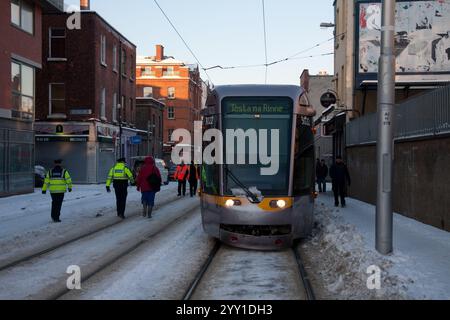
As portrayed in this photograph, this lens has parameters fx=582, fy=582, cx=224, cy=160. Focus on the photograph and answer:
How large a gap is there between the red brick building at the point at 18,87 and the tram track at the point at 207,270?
15.0 metres

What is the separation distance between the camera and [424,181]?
1395 centimetres

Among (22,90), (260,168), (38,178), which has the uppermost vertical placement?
(22,90)

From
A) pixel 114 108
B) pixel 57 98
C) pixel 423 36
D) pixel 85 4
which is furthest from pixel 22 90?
pixel 85 4

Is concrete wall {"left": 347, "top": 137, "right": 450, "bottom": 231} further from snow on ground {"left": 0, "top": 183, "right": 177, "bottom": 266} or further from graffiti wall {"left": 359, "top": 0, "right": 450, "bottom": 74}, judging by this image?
graffiti wall {"left": 359, "top": 0, "right": 450, "bottom": 74}

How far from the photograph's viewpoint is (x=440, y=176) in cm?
1271

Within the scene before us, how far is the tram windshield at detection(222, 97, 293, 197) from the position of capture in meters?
10.3

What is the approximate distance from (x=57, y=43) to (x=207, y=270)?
30541 mm

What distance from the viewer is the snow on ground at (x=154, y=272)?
22.7 feet

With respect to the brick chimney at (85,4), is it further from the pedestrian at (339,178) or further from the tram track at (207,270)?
the tram track at (207,270)

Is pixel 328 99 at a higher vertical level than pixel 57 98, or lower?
lower

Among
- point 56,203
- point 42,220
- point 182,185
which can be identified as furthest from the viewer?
point 182,185

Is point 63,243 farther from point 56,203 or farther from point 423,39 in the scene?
point 423,39

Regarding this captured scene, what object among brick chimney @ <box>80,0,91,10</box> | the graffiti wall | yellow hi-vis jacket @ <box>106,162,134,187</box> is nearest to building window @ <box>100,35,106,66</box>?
brick chimney @ <box>80,0,91,10</box>

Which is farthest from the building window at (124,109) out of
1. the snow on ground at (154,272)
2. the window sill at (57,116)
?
the snow on ground at (154,272)
